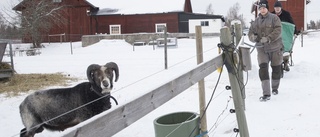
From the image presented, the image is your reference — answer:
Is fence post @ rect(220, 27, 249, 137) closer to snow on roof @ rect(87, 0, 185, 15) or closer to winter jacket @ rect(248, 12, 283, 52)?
winter jacket @ rect(248, 12, 283, 52)

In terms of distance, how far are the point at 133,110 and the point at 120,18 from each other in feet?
114

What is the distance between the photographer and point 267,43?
6336 millimetres

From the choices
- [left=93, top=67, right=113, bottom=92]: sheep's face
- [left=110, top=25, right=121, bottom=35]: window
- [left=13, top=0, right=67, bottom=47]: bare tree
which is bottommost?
[left=93, top=67, right=113, bottom=92]: sheep's face

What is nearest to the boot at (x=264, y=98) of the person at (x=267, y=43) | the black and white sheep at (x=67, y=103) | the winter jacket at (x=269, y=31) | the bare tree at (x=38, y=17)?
the person at (x=267, y=43)

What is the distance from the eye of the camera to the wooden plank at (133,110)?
180 cm

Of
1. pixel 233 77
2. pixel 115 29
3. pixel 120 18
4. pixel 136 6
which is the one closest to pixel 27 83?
pixel 233 77

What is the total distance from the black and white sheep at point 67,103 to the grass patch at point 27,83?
4197mm

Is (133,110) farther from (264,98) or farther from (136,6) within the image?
(136,6)

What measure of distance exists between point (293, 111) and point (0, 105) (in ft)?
19.0

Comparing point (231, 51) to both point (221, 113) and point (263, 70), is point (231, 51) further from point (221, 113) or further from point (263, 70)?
point (263, 70)

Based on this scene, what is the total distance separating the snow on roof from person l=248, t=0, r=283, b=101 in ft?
94.6

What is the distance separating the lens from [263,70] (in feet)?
20.6

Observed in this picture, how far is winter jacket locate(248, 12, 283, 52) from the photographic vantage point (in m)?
6.20

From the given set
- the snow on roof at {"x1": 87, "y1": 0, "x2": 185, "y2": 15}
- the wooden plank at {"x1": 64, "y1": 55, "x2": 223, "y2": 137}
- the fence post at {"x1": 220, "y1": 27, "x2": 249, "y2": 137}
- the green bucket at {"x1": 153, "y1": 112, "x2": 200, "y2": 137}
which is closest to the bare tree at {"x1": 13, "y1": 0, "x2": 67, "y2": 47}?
the snow on roof at {"x1": 87, "y1": 0, "x2": 185, "y2": 15}
